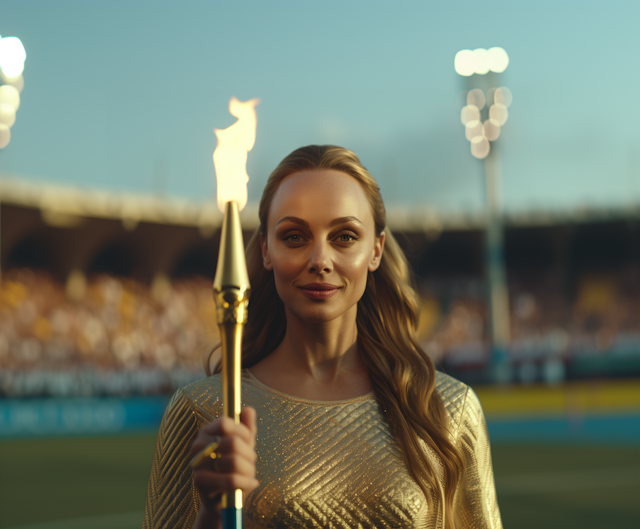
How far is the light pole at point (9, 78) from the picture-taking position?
1110 cm

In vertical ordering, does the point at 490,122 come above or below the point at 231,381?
above

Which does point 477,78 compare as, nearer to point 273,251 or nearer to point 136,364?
point 136,364

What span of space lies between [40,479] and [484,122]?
714 inches

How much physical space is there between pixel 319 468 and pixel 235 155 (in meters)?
0.81

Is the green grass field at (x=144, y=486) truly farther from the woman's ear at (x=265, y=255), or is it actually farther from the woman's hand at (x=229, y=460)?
the woman's hand at (x=229, y=460)

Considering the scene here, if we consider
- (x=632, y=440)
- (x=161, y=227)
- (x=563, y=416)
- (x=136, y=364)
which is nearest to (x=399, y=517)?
(x=632, y=440)

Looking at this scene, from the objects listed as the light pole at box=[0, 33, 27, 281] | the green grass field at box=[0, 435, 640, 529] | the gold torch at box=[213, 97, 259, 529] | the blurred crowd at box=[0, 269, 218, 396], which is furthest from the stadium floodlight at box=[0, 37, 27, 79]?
the gold torch at box=[213, 97, 259, 529]

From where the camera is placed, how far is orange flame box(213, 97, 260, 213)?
4.82 ft

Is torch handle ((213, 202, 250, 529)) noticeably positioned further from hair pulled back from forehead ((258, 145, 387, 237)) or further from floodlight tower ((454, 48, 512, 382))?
floodlight tower ((454, 48, 512, 382))

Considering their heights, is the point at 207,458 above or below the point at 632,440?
below

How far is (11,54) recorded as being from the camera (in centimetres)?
1113

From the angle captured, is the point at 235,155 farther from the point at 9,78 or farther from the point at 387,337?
the point at 9,78

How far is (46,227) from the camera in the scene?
29922 millimetres

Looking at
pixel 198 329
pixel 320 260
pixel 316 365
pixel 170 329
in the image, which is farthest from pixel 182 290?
pixel 320 260
